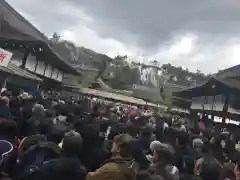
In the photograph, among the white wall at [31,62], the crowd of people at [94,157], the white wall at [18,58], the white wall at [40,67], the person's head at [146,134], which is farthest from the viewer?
the white wall at [40,67]

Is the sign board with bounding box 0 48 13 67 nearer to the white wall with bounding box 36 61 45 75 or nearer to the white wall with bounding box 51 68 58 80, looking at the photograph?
the white wall with bounding box 36 61 45 75

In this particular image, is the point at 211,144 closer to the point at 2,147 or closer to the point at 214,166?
the point at 214,166

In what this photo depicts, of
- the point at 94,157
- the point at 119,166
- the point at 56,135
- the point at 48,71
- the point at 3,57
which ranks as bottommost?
the point at 94,157

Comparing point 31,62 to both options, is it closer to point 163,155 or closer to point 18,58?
point 18,58

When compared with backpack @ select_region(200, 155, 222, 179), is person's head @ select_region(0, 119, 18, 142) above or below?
above

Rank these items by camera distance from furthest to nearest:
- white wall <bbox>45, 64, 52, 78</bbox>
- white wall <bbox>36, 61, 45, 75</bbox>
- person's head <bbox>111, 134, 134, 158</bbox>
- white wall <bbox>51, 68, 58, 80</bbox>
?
white wall <bbox>51, 68, 58, 80</bbox> < white wall <bbox>45, 64, 52, 78</bbox> < white wall <bbox>36, 61, 45, 75</bbox> < person's head <bbox>111, 134, 134, 158</bbox>

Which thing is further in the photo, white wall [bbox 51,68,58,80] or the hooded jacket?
white wall [bbox 51,68,58,80]

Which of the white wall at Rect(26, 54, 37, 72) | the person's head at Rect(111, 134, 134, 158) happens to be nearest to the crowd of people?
the person's head at Rect(111, 134, 134, 158)

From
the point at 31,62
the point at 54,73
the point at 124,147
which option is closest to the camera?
the point at 124,147

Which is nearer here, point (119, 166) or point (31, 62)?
point (119, 166)

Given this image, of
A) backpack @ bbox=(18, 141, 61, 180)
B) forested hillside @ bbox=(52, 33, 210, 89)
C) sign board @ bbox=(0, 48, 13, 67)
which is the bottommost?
backpack @ bbox=(18, 141, 61, 180)

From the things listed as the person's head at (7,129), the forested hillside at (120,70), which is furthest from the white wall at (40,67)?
the forested hillside at (120,70)

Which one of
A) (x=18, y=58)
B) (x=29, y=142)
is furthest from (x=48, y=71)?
(x=29, y=142)

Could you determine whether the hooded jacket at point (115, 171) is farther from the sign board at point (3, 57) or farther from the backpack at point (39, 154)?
the sign board at point (3, 57)
